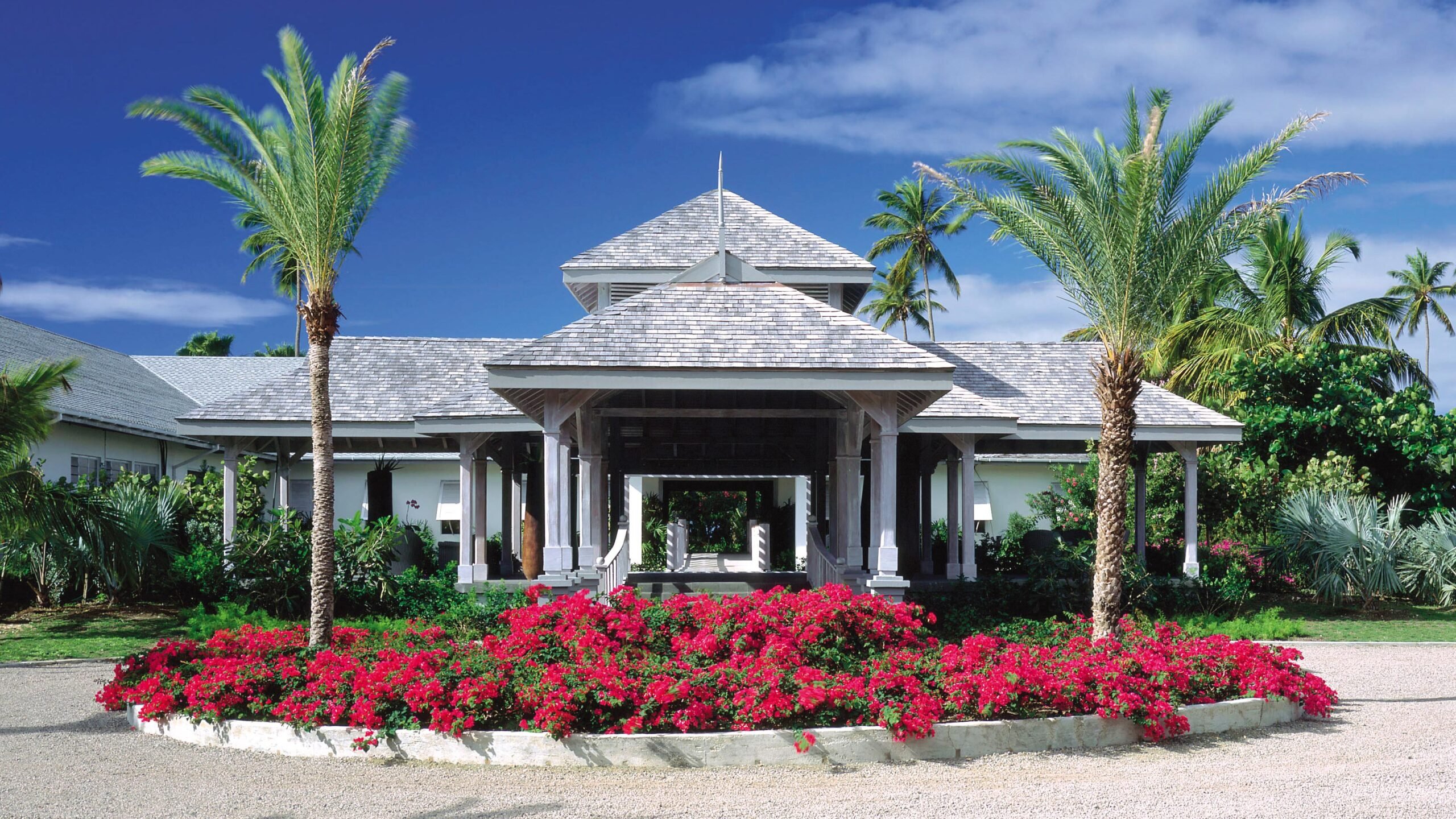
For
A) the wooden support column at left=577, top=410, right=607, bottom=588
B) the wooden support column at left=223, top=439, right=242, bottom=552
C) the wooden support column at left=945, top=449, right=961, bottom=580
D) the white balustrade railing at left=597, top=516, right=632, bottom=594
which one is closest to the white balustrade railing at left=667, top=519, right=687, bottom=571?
the wooden support column at left=945, top=449, right=961, bottom=580

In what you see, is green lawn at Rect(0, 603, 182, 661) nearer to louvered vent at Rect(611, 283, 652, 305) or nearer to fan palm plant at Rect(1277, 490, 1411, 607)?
louvered vent at Rect(611, 283, 652, 305)

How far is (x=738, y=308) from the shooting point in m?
14.5

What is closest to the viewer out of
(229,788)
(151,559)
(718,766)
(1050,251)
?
(229,788)

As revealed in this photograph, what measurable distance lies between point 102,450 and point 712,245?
1356 cm

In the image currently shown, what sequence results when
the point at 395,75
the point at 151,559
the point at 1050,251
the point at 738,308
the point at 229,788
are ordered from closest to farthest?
the point at 229,788 → the point at 395,75 → the point at 1050,251 → the point at 738,308 → the point at 151,559

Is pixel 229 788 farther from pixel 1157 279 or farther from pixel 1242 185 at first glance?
pixel 1242 185

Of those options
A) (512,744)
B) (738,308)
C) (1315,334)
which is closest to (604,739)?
(512,744)

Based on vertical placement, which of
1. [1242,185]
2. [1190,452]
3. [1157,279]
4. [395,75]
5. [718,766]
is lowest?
[718,766]

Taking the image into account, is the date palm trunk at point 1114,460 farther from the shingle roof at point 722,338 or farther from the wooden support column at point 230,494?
the wooden support column at point 230,494

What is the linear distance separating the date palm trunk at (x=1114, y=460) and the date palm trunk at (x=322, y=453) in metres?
7.98

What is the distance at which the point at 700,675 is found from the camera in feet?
28.9

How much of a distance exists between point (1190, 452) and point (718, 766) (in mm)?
13922

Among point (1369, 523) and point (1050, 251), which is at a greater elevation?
point (1050, 251)

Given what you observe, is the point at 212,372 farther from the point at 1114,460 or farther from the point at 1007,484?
the point at 1114,460
